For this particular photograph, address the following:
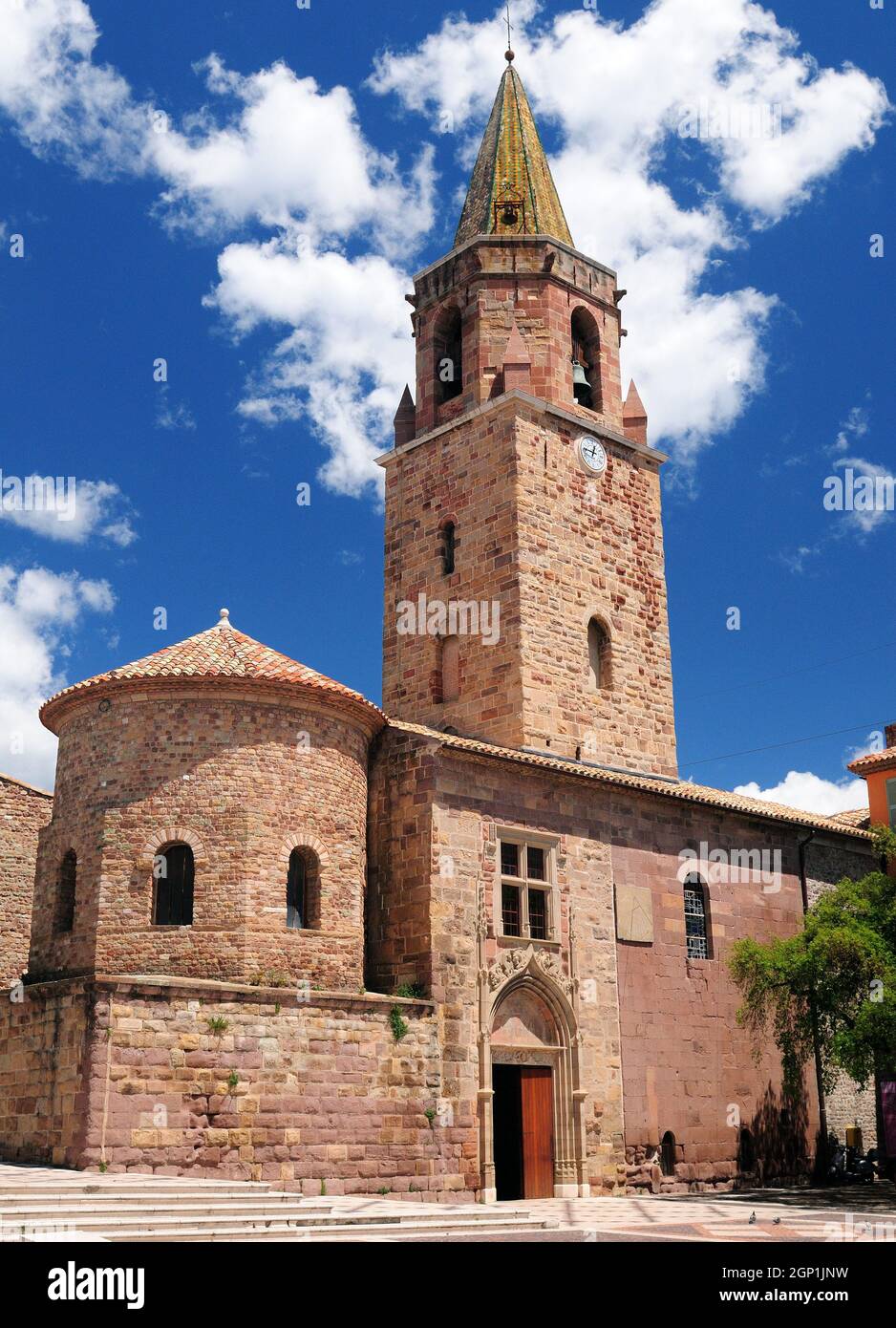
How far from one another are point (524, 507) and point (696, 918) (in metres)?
9.55

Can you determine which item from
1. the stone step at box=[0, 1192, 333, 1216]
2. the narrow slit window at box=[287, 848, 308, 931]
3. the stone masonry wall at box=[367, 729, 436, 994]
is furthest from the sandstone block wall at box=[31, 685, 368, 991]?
the stone step at box=[0, 1192, 333, 1216]

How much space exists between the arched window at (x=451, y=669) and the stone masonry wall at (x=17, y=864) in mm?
8988

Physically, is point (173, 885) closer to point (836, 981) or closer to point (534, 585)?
point (534, 585)

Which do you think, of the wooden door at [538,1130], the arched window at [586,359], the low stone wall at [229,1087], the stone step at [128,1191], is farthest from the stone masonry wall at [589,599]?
the stone step at [128,1191]

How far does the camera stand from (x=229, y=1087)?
17.3 m

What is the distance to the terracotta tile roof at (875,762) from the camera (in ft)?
97.1

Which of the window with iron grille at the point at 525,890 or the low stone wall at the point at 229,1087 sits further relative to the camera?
the window with iron grille at the point at 525,890

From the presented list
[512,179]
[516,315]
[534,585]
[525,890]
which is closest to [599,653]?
[534,585]

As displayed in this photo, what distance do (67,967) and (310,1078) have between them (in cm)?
451

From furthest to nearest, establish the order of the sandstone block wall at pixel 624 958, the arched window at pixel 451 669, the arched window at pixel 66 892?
the arched window at pixel 451 669, the sandstone block wall at pixel 624 958, the arched window at pixel 66 892

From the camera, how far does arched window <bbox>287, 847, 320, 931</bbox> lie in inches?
803

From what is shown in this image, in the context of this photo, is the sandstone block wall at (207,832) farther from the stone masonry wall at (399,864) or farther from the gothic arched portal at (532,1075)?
the gothic arched portal at (532,1075)
